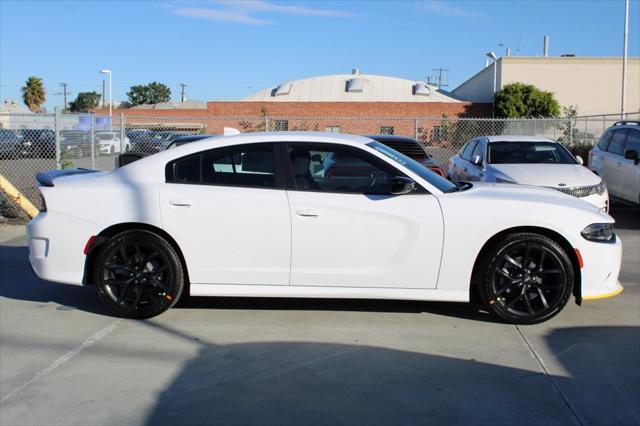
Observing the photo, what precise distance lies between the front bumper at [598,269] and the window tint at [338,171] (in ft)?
5.72

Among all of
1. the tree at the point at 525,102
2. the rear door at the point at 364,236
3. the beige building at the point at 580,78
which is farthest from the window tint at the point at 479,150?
the beige building at the point at 580,78

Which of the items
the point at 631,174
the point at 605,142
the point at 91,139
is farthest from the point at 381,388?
the point at 91,139

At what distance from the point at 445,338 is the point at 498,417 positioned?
4.67 ft

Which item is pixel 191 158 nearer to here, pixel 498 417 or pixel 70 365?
pixel 70 365

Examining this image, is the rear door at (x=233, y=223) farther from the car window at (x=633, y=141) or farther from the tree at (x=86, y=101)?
the tree at (x=86, y=101)

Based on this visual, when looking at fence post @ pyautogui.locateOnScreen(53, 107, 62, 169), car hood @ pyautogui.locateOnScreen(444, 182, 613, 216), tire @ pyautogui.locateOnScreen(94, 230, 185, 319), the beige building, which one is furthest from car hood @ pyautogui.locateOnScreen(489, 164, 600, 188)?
the beige building

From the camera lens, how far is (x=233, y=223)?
5.66 metres

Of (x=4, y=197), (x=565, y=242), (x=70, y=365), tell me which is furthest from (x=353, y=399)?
(x=4, y=197)

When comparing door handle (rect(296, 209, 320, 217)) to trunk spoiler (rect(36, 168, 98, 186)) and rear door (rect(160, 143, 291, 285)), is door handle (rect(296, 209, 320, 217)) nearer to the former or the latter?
rear door (rect(160, 143, 291, 285))

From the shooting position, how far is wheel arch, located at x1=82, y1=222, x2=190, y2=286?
5.78 meters

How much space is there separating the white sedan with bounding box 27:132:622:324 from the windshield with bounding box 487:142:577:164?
5888mm

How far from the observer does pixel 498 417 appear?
12.9 ft

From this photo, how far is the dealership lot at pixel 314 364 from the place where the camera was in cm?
404

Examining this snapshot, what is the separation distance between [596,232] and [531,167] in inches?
217
